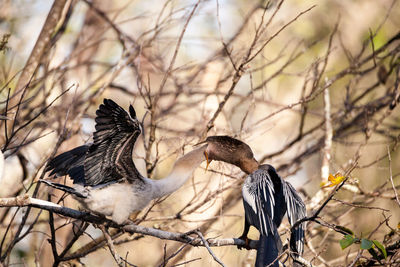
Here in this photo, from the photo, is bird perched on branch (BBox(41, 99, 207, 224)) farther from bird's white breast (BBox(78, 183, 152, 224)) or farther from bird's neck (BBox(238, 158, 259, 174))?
bird's neck (BBox(238, 158, 259, 174))

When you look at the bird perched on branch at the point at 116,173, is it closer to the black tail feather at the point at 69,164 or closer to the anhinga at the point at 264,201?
the black tail feather at the point at 69,164

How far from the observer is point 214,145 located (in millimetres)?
4066

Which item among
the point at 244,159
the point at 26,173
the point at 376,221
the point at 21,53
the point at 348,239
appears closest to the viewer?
the point at 348,239

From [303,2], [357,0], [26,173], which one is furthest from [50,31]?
[357,0]

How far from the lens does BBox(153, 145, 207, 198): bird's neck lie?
3994mm

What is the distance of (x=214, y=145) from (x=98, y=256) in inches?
223

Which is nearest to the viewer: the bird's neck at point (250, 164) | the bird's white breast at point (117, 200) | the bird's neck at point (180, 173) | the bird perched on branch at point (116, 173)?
the bird perched on branch at point (116, 173)

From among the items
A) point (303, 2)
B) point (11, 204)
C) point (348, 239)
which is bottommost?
point (11, 204)

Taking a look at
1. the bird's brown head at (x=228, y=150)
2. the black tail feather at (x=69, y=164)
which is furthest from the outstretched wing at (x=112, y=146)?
the bird's brown head at (x=228, y=150)

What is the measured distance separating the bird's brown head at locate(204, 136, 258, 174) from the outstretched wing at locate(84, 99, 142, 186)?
0.59m

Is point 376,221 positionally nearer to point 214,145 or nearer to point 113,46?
point 113,46

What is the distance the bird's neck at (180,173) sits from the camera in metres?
3.99

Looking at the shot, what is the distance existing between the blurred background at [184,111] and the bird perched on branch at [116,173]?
7.5 inches

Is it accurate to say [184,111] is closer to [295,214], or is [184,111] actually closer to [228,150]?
[228,150]
